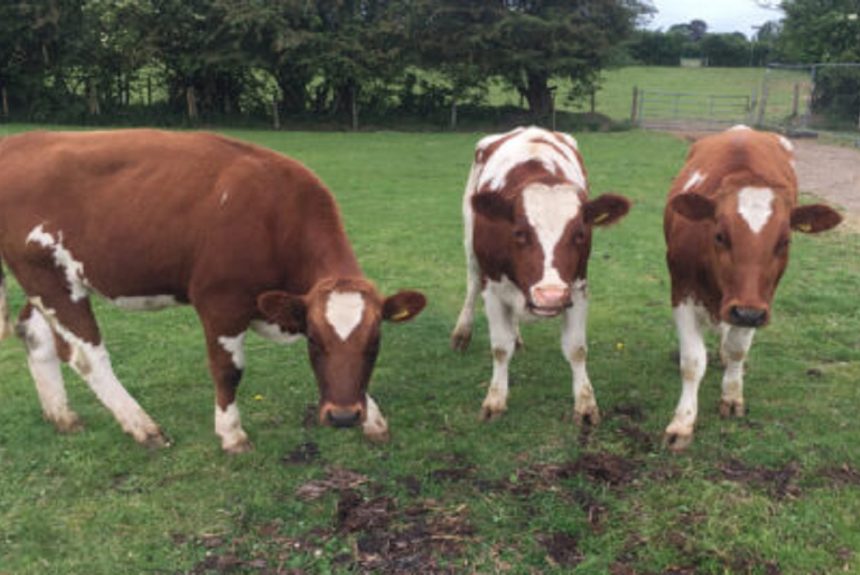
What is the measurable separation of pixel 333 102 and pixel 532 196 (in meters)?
26.1

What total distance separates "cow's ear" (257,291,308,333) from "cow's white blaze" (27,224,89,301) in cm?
151

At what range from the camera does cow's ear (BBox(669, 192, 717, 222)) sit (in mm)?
4688

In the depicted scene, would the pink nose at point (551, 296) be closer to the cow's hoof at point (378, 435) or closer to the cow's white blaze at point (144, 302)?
the cow's hoof at point (378, 435)

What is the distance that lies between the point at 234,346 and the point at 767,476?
345cm

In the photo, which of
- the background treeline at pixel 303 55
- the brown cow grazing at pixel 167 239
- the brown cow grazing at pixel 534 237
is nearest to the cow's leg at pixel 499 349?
the brown cow grazing at pixel 534 237

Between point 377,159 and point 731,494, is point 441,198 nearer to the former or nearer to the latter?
point 377,159

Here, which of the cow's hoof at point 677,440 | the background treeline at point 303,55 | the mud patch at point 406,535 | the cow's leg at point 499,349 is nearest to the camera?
the mud patch at point 406,535

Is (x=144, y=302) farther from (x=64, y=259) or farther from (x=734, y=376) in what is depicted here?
(x=734, y=376)

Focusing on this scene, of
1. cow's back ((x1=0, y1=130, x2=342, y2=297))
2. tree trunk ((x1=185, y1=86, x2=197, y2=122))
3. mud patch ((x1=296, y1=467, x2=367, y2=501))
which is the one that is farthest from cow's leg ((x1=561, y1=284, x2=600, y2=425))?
tree trunk ((x1=185, y1=86, x2=197, y2=122))

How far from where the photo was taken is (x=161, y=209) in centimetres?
493

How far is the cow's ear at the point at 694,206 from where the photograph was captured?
4688mm

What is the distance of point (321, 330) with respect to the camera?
4.25 meters

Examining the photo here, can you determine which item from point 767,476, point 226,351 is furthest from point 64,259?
point 767,476

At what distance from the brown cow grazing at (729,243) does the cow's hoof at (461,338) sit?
6.86 ft
